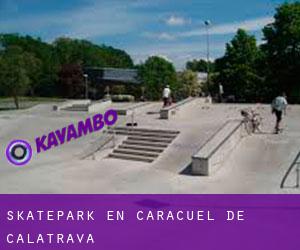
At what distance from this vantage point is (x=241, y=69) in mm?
51719

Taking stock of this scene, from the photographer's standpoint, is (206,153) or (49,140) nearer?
(206,153)

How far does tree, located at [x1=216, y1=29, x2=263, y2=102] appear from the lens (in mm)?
50438

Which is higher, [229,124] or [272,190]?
[229,124]

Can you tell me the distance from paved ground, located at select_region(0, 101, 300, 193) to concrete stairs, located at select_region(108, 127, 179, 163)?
362 millimetres

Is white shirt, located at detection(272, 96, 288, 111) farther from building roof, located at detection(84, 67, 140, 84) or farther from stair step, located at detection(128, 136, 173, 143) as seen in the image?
building roof, located at detection(84, 67, 140, 84)

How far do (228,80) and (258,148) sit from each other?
115ft

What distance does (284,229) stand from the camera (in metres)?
A: 10.8

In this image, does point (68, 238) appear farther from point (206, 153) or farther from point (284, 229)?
point (206, 153)

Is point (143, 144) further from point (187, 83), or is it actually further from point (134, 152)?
point (187, 83)

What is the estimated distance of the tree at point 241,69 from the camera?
5044 centimetres

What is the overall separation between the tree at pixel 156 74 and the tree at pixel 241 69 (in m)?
11.7

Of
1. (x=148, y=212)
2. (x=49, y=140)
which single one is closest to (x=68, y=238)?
(x=148, y=212)

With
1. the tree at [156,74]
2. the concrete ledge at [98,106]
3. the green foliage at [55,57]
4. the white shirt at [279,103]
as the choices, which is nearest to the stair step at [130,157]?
the white shirt at [279,103]

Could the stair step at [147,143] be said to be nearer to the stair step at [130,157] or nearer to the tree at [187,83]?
the stair step at [130,157]
